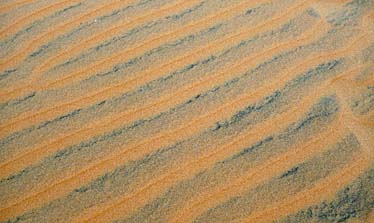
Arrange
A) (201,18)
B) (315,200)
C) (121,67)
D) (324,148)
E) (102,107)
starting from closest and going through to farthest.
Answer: (315,200)
(324,148)
(102,107)
(121,67)
(201,18)

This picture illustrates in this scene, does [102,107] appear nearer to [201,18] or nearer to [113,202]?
[113,202]

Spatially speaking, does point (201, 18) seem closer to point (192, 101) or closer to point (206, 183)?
point (192, 101)

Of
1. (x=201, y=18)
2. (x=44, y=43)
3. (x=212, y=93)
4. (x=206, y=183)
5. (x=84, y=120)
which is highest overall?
(x=44, y=43)

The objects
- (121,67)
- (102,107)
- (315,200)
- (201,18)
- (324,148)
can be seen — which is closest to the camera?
(315,200)

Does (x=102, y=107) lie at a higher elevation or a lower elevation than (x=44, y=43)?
lower

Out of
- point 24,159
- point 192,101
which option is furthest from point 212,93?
point 24,159

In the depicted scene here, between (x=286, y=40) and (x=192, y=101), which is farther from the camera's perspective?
(x=286, y=40)
